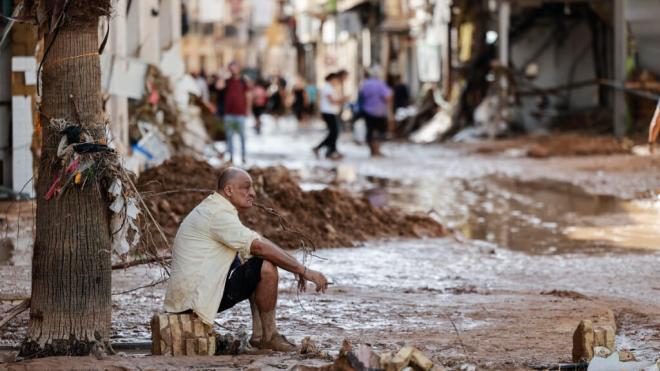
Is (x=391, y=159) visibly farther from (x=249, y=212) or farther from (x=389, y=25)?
(x=389, y=25)

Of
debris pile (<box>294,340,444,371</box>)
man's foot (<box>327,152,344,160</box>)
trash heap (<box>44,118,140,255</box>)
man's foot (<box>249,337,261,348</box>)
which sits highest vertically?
trash heap (<box>44,118,140,255</box>)

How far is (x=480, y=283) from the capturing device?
34.7ft

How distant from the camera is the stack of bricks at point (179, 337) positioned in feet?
23.7

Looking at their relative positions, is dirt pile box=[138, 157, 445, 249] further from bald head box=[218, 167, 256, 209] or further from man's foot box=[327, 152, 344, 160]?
man's foot box=[327, 152, 344, 160]

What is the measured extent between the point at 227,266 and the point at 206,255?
0.45ft

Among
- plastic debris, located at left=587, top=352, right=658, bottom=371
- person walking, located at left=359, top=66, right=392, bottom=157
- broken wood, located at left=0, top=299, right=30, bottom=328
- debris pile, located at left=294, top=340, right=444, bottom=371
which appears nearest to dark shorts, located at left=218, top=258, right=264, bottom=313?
broken wood, located at left=0, top=299, right=30, bottom=328

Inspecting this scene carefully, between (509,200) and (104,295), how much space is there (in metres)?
11.1

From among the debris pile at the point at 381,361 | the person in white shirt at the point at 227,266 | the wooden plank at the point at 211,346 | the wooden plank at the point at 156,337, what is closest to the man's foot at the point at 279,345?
the person in white shirt at the point at 227,266

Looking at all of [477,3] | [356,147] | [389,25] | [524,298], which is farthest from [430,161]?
[389,25]

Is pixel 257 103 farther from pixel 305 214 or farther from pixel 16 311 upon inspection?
pixel 16 311

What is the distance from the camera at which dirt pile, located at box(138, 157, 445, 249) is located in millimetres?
12938

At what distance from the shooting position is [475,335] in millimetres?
7859

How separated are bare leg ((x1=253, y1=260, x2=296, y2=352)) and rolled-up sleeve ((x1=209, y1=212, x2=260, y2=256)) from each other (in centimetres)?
19

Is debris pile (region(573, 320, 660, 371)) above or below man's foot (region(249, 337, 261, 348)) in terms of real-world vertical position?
Result: above
